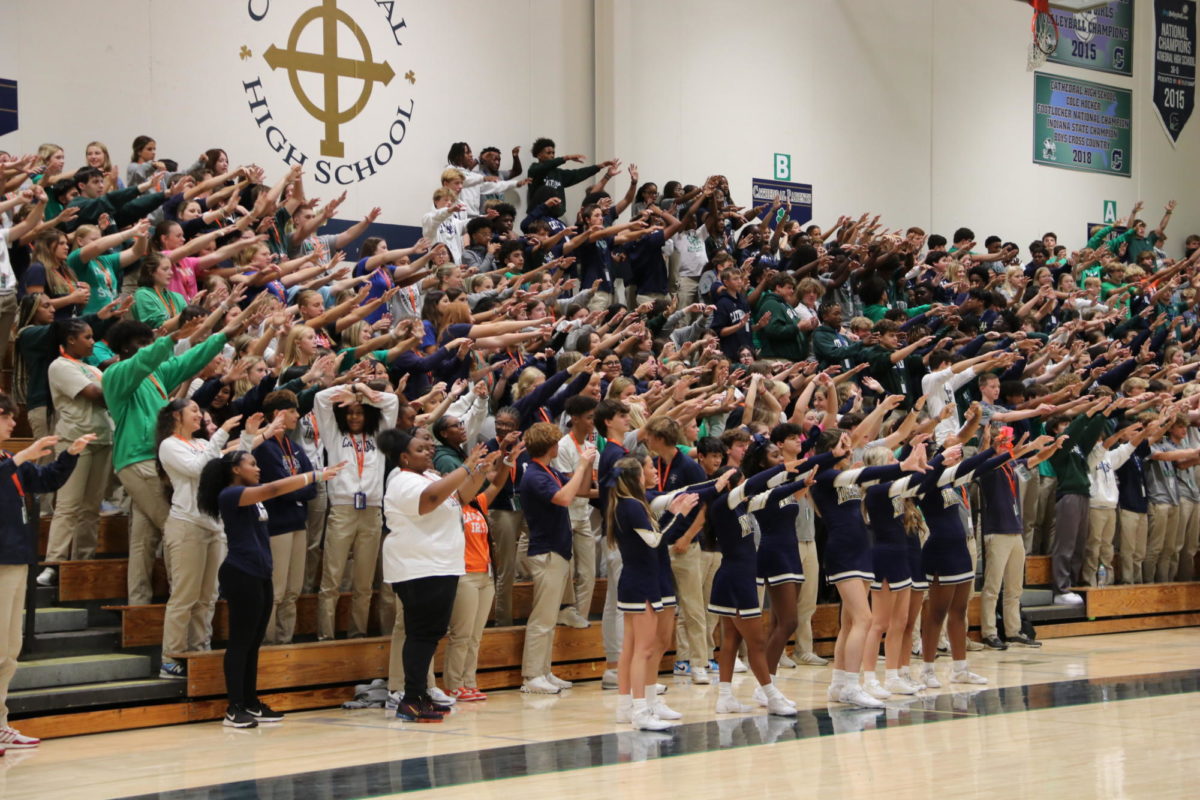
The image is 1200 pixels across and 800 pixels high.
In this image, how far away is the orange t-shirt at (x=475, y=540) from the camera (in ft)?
28.7

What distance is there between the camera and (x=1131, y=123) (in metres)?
23.5

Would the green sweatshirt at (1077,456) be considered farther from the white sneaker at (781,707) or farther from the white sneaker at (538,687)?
the white sneaker at (538,687)

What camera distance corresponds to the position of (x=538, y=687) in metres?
9.27

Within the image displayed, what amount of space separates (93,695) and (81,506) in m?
1.37

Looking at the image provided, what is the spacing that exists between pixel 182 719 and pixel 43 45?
7.68m

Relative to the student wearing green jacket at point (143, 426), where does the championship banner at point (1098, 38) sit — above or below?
above

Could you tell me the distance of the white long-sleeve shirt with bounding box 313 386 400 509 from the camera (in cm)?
886

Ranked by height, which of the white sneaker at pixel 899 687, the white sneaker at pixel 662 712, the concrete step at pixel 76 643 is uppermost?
the concrete step at pixel 76 643

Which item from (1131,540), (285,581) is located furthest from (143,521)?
(1131,540)

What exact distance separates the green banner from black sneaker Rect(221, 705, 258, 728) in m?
17.7

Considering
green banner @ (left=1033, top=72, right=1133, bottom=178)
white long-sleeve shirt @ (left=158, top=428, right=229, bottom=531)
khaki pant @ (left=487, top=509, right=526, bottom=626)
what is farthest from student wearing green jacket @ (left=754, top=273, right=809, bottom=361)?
green banner @ (left=1033, top=72, right=1133, bottom=178)

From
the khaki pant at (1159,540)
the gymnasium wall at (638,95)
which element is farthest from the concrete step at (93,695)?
the khaki pant at (1159,540)

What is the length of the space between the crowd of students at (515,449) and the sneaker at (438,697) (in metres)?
0.01

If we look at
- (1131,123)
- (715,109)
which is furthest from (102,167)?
(1131,123)
